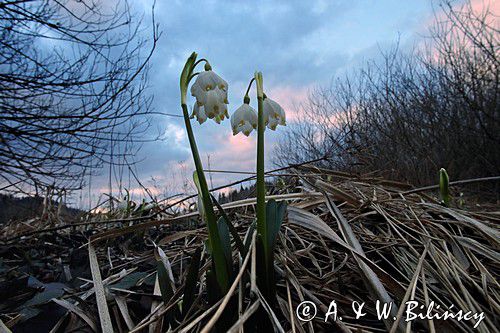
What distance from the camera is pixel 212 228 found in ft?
2.43

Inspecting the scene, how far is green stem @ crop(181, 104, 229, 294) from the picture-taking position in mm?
741

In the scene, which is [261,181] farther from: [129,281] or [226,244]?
[129,281]

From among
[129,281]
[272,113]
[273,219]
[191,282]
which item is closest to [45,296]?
[129,281]

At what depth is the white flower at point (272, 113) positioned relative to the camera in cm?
101

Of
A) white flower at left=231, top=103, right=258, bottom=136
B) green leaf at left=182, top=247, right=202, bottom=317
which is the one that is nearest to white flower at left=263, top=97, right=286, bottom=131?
white flower at left=231, top=103, right=258, bottom=136

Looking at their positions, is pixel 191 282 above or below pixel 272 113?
below

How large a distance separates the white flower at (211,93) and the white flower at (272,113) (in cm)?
11

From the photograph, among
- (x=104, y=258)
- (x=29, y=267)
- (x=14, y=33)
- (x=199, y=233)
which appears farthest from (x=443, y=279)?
(x=14, y=33)

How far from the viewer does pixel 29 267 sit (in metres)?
1.35

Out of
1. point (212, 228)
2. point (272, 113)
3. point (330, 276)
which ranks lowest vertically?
point (330, 276)

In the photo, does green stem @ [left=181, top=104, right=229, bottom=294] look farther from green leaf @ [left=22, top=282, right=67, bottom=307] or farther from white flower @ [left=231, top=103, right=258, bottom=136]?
green leaf @ [left=22, top=282, right=67, bottom=307]

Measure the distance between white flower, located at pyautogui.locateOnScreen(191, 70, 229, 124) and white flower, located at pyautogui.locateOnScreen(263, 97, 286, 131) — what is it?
0.11 metres

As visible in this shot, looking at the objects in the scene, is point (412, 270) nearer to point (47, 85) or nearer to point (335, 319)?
point (335, 319)

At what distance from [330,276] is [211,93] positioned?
0.53 m
